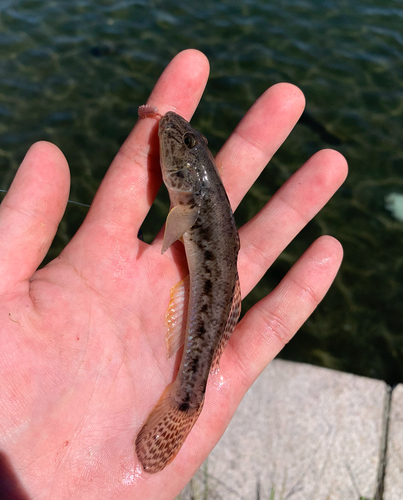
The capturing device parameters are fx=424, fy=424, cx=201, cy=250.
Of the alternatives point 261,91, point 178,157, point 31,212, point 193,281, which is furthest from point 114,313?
point 261,91

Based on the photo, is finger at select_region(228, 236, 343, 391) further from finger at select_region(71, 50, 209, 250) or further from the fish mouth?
the fish mouth

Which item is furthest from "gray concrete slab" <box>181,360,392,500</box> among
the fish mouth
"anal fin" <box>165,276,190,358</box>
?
the fish mouth

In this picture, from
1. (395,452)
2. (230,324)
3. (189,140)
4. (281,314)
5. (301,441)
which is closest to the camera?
(230,324)

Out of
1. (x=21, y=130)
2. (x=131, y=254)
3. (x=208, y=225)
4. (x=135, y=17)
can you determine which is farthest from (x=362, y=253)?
(x=135, y=17)

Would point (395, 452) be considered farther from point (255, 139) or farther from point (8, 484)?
point (8, 484)

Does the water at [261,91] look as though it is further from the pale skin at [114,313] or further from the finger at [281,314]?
the pale skin at [114,313]
